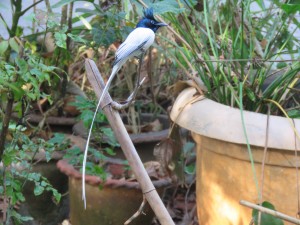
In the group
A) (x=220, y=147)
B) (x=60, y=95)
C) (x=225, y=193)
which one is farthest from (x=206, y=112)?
(x=60, y=95)

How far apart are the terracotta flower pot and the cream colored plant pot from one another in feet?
1.55

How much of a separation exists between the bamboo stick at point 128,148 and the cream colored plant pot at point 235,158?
13.7 inches

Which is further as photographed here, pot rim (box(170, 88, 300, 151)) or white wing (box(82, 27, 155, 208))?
pot rim (box(170, 88, 300, 151))

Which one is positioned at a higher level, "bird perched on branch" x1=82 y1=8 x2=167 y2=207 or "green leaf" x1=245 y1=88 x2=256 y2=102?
"bird perched on branch" x1=82 y1=8 x2=167 y2=207

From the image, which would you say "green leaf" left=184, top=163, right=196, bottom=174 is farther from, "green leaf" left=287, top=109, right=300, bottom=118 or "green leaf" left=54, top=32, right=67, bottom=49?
"green leaf" left=54, top=32, right=67, bottom=49

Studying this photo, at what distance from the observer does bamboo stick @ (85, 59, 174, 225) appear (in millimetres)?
1085

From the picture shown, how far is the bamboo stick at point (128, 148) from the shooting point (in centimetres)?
108

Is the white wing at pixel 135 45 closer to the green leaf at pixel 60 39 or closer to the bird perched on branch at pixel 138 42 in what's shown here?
the bird perched on branch at pixel 138 42

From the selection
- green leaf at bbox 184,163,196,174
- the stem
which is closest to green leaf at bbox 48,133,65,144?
the stem

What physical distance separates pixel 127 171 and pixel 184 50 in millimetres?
558

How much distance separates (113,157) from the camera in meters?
2.33

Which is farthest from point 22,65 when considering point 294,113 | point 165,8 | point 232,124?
point 294,113

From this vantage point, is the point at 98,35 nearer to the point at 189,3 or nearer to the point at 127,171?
the point at 189,3

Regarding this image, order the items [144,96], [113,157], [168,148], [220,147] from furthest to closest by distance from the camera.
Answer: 1. [144,96]
2. [113,157]
3. [168,148]
4. [220,147]
